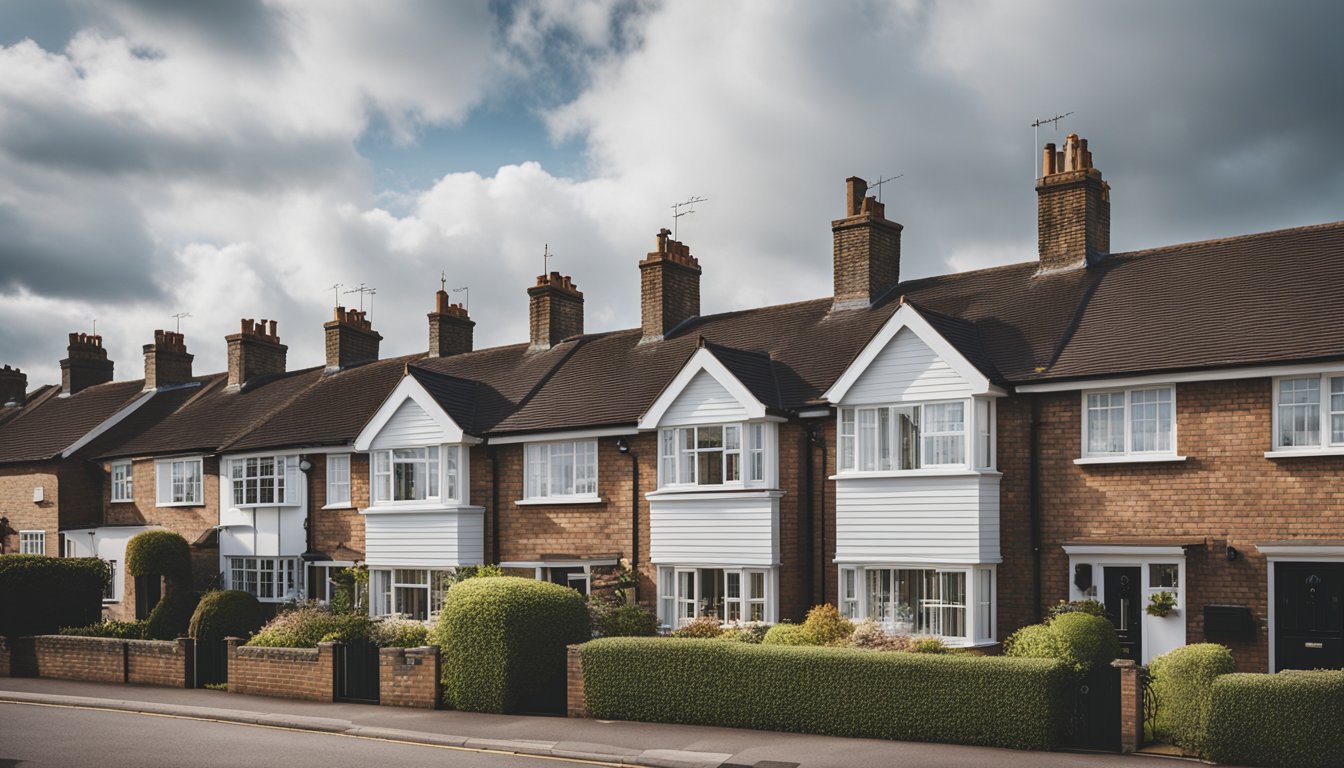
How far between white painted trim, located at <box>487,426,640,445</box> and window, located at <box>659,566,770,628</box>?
317 centimetres

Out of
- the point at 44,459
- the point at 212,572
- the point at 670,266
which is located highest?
the point at 670,266

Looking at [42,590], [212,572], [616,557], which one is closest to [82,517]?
[212,572]

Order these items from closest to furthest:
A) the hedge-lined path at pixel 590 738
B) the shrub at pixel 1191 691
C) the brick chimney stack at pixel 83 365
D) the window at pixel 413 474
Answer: the shrub at pixel 1191 691
the hedge-lined path at pixel 590 738
the window at pixel 413 474
the brick chimney stack at pixel 83 365

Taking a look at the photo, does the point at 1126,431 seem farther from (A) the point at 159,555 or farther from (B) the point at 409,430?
(A) the point at 159,555

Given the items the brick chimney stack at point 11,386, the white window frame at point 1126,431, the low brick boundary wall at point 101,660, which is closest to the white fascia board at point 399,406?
the low brick boundary wall at point 101,660

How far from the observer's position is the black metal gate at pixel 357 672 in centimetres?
2216

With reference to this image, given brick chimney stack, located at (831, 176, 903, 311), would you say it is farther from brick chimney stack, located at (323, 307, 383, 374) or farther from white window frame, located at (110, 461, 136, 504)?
white window frame, located at (110, 461, 136, 504)

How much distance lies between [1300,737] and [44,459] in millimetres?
37860

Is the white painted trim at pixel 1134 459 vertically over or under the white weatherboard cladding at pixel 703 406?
under

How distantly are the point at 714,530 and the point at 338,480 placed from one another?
A: 41.6 ft

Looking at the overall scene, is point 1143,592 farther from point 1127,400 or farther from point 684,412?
point 684,412

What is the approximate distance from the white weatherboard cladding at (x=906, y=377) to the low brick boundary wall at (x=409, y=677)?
352 inches

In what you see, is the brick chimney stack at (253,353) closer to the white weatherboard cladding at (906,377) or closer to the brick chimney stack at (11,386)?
the brick chimney stack at (11,386)

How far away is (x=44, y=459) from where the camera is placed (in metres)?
40.4
